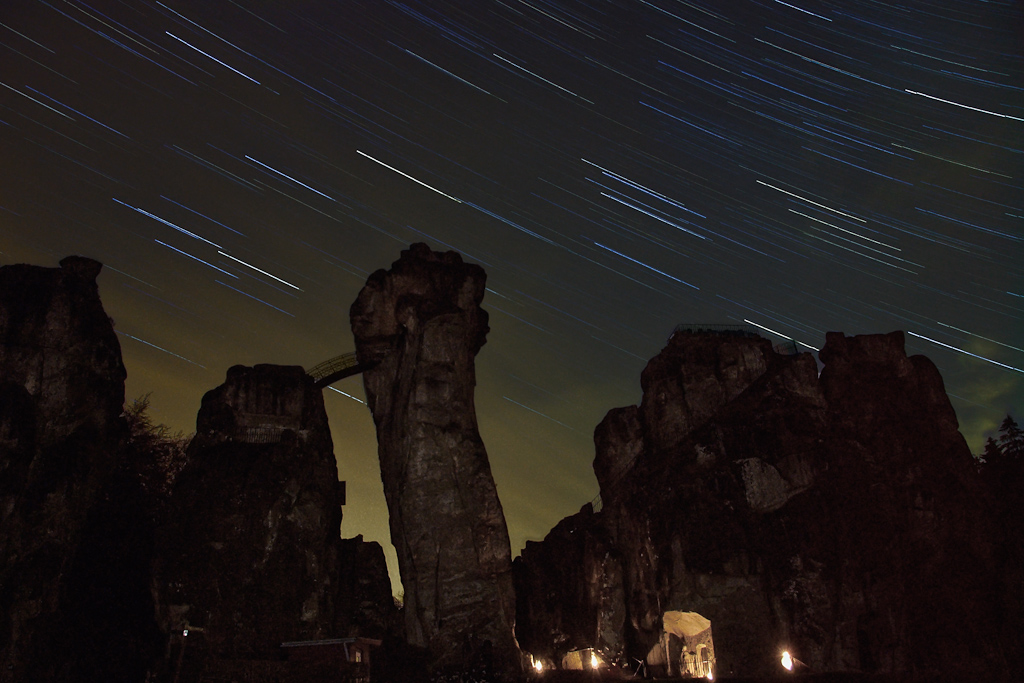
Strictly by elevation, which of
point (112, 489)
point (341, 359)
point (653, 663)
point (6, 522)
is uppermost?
point (341, 359)

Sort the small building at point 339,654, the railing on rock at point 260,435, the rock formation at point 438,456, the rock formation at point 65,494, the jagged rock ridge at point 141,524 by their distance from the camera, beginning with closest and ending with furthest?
the small building at point 339,654 < the rock formation at point 65,494 < the jagged rock ridge at point 141,524 < the rock formation at point 438,456 < the railing on rock at point 260,435

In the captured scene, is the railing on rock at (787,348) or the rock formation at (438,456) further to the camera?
the railing on rock at (787,348)

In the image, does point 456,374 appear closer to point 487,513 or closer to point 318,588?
point 487,513

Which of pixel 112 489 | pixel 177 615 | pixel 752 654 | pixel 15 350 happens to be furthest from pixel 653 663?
pixel 15 350

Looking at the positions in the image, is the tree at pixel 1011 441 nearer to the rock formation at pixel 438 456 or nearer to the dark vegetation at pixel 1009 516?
the dark vegetation at pixel 1009 516

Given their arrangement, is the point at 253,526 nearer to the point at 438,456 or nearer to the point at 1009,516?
the point at 438,456

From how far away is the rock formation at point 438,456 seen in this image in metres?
44.5

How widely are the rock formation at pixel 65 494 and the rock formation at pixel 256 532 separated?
4573mm

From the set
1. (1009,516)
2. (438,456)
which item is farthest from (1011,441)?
(438,456)

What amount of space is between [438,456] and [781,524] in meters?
20.2

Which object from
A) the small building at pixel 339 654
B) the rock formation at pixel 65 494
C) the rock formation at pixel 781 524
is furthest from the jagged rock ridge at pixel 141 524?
the rock formation at pixel 781 524

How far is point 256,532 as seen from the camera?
149 ft

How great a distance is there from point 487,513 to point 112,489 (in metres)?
23.5

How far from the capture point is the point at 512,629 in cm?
4509
